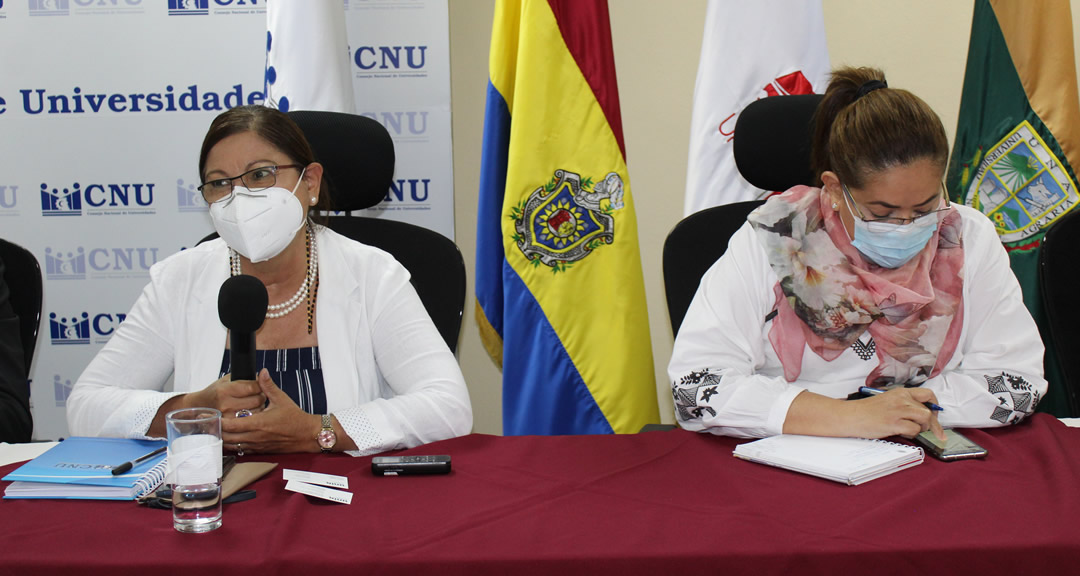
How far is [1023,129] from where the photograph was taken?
8.73 feet

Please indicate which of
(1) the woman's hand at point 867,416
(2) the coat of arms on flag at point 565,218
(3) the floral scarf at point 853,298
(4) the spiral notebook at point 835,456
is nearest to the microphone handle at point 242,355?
(4) the spiral notebook at point 835,456

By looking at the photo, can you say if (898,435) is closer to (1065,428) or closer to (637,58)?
(1065,428)

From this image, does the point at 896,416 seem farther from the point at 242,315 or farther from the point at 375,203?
the point at 375,203

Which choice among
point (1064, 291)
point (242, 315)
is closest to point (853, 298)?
point (1064, 291)

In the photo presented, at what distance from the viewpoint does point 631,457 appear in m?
1.45

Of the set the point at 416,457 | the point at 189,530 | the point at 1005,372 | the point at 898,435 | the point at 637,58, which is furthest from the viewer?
the point at 637,58

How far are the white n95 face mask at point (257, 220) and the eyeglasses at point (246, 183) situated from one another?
2 cm

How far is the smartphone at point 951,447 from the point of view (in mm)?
1428

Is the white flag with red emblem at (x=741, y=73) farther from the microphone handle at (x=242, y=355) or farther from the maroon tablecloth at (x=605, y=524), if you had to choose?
the microphone handle at (x=242, y=355)

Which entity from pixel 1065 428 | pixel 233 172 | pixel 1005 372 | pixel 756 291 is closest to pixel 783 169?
pixel 756 291

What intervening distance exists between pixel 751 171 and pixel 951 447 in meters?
0.79

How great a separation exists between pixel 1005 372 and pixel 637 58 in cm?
207

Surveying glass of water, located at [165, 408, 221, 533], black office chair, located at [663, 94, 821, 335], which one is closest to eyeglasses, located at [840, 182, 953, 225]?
black office chair, located at [663, 94, 821, 335]

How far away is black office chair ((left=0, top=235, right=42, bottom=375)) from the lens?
2.12 metres
